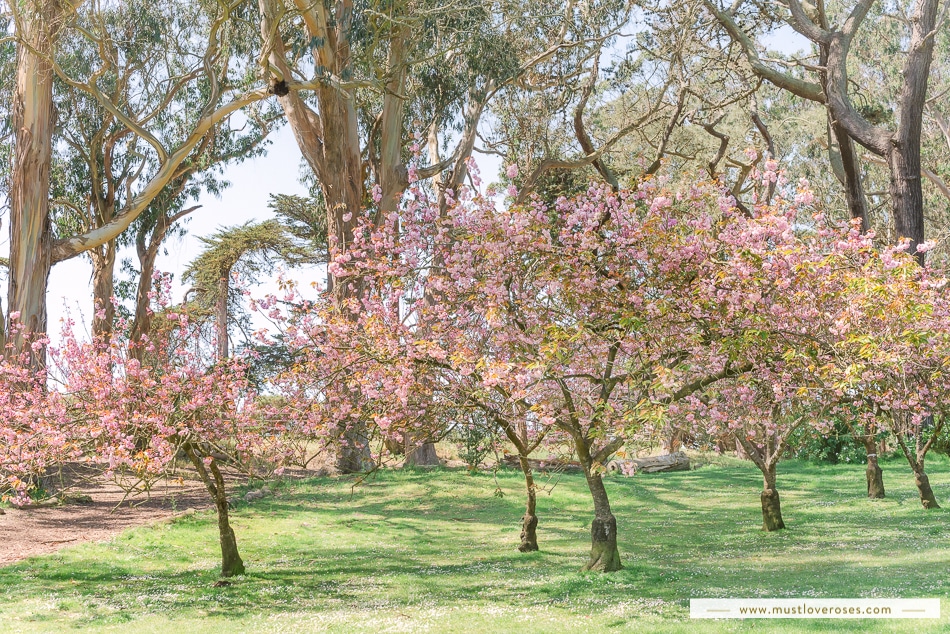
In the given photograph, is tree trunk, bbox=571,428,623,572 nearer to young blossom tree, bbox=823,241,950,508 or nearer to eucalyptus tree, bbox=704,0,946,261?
young blossom tree, bbox=823,241,950,508

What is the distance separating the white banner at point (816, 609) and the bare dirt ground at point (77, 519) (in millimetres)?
7681

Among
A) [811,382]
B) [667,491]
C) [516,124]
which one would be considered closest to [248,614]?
[811,382]

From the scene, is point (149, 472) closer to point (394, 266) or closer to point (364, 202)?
point (394, 266)

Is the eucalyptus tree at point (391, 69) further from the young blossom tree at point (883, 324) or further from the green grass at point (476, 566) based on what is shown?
the young blossom tree at point (883, 324)

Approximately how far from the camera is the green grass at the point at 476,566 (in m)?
8.00

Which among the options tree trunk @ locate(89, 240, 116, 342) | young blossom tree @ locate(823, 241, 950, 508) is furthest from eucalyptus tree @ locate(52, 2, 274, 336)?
young blossom tree @ locate(823, 241, 950, 508)

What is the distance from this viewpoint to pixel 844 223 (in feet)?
31.4

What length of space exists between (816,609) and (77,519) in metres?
13.5

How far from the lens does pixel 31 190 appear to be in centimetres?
1650

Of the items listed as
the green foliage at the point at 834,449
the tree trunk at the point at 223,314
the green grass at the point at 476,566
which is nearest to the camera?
the green grass at the point at 476,566

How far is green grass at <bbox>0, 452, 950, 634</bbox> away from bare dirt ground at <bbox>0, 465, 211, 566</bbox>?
2.61ft

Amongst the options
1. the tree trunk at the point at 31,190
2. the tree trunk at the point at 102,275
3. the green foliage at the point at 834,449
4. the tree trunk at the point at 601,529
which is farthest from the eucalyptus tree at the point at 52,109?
the green foliage at the point at 834,449

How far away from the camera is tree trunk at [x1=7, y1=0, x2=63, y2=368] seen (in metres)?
16.0

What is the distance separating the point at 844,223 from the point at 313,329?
6342mm
